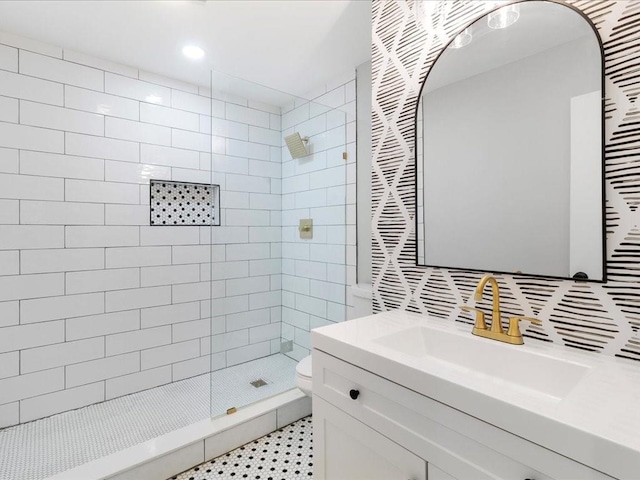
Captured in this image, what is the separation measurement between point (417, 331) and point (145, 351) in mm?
2049

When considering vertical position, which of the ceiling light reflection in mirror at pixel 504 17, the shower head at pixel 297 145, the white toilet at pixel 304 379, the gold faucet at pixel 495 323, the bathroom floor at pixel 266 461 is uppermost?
the ceiling light reflection in mirror at pixel 504 17

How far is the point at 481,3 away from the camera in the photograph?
4.11ft

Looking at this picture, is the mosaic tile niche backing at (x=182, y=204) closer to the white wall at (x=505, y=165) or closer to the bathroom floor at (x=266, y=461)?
the bathroom floor at (x=266, y=461)

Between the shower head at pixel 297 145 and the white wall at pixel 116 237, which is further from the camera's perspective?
the shower head at pixel 297 145

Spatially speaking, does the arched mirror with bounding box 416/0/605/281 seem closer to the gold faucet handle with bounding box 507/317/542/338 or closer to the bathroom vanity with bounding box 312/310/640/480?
the gold faucet handle with bounding box 507/317/542/338

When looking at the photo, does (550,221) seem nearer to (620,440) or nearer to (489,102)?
(489,102)

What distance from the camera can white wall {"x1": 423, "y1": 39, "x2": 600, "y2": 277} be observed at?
1.07 m

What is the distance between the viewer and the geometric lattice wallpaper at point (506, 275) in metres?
0.94

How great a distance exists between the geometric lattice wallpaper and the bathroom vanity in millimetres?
97

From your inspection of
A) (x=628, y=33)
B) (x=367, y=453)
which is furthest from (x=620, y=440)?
(x=628, y=33)

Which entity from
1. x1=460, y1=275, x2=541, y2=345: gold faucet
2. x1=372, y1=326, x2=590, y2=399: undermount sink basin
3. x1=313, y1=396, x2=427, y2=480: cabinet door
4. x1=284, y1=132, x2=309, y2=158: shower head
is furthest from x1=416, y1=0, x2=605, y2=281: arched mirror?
x1=284, y1=132, x2=309, y2=158: shower head

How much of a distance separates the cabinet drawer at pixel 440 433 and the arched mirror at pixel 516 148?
599mm

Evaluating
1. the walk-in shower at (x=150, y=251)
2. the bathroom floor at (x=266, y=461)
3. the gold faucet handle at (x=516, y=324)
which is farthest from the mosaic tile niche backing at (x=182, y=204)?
the gold faucet handle at (x=516, y=324)

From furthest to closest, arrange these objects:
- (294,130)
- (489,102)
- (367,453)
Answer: (294,130), (489,102), (367,453)
